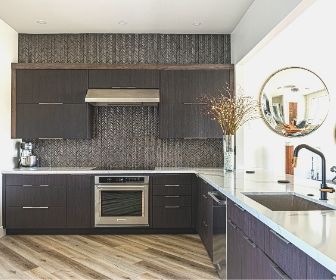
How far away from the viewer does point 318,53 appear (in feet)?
15.2

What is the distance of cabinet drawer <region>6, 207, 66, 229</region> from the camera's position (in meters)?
4.44

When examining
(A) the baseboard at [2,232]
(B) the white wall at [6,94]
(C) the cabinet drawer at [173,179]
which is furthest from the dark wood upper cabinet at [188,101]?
(A) the baseboard at [2,232]

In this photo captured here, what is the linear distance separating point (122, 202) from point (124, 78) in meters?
1.60

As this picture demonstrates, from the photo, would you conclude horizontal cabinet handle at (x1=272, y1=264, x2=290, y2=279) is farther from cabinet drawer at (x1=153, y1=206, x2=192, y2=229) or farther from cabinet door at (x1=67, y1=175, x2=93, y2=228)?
cabinet door at (x1=67, y1=175, x2=93, y2=228)

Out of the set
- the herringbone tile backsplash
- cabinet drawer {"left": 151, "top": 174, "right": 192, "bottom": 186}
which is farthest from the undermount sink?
the herringbone tile backsplash

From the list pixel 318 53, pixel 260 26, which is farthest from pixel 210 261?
pixel 318 53

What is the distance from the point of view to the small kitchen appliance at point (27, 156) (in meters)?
4.79

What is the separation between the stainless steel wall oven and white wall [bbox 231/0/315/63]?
201 cm

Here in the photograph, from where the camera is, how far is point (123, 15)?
423cm

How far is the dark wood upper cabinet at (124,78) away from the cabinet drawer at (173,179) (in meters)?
1.20

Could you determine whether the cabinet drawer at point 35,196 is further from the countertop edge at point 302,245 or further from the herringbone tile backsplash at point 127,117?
the countertop edge at point 302,245

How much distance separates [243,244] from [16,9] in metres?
3.55

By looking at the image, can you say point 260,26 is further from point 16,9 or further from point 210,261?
point 16,9

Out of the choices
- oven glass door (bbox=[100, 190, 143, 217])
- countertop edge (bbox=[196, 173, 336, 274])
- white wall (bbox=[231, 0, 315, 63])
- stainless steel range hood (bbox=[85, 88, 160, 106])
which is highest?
white wall (bbox=[231, 0, 315, 63])
